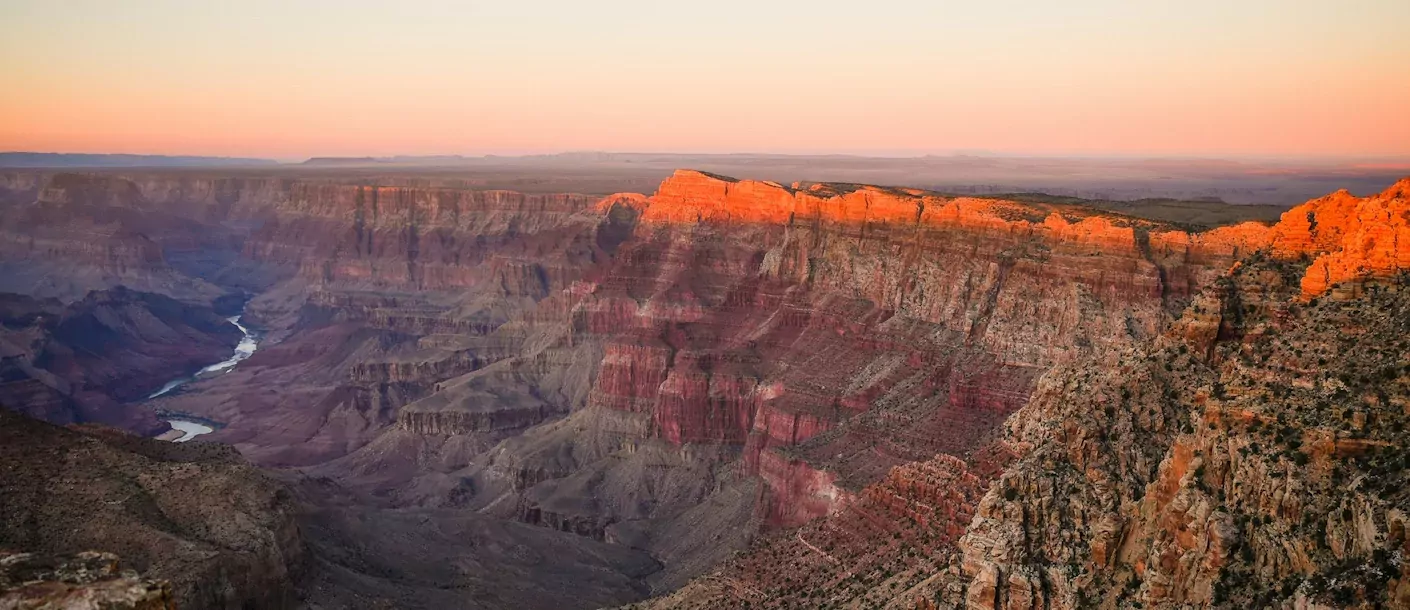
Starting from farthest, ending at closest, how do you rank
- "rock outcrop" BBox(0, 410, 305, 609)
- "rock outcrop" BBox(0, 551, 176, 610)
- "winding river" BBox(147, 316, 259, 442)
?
"winding river" BBox(147, 316, 259, 442) → "rock outcrop" BBox(0, 410, 305, 609) → "rock outcrop" BBox(0, 551, 176, 610)

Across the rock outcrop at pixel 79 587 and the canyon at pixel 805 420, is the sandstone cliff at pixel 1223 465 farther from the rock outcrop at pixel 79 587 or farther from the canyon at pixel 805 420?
the rock outcrop at pixel 79 587

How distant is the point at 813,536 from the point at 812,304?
41707 mm

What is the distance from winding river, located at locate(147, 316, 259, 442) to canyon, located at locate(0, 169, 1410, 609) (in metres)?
2.28

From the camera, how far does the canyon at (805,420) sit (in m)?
33.9

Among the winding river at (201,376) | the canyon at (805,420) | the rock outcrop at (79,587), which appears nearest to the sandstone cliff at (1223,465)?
the canyon at (805,420)

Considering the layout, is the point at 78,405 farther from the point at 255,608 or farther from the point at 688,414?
the point at 255,608

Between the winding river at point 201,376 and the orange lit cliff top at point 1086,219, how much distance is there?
2140 inches

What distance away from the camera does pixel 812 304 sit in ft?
324

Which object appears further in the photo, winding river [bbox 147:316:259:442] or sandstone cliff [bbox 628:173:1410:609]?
winding river [bbox 147:316:259:442]

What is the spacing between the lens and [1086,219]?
245 ft

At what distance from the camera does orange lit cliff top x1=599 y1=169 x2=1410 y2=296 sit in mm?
39750

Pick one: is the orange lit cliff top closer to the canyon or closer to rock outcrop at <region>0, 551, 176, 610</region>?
A: the canyon

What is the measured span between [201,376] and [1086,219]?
422ft

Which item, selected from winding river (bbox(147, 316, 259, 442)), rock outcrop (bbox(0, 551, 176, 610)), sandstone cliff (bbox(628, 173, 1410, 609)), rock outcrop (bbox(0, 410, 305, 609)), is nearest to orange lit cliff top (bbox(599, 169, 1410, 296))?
sandstone cliff (bbox(628, 173, 1410, 609))
